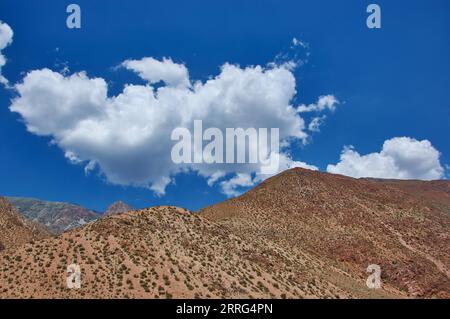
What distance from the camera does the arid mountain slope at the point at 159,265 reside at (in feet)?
116

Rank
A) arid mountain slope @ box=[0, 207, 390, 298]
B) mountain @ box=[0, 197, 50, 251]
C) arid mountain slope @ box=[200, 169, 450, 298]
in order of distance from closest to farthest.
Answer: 1. arid mountain slope @ box=[0, 207, 390, 298]
2. arid mountain slope @ box=[200, 169, 450, 298]
3. mountain @ box=[0, 197, 50, 251]

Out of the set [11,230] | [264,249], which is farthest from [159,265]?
[11,230]

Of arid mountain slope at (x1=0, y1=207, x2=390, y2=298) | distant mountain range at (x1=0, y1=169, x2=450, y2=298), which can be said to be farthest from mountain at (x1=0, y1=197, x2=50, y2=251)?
arid mountain slope at (x1=0, y1=207, x2=390, y2=298)

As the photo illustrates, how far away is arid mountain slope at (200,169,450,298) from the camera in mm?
64500

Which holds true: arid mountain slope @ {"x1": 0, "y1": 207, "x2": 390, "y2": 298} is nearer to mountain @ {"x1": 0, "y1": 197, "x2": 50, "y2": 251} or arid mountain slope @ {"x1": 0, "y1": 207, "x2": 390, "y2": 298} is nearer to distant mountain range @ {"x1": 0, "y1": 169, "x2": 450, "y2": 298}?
distant mountain range @ {"x1": 0, "y1": 169, "x2": 450, "y2": 298}

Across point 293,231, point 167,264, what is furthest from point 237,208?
point 167,264

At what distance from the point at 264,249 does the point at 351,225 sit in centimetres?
2686

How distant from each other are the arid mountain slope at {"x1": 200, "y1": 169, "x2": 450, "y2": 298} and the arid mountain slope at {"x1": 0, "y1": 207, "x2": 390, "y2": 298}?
9.54 m

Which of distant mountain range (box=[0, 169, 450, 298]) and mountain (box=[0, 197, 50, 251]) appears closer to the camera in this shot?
distant mountain range (box=[0, 169, 450, 298])

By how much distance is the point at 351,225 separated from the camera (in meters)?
75.7

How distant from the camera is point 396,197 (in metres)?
93.5

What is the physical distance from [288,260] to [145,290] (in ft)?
77.7
